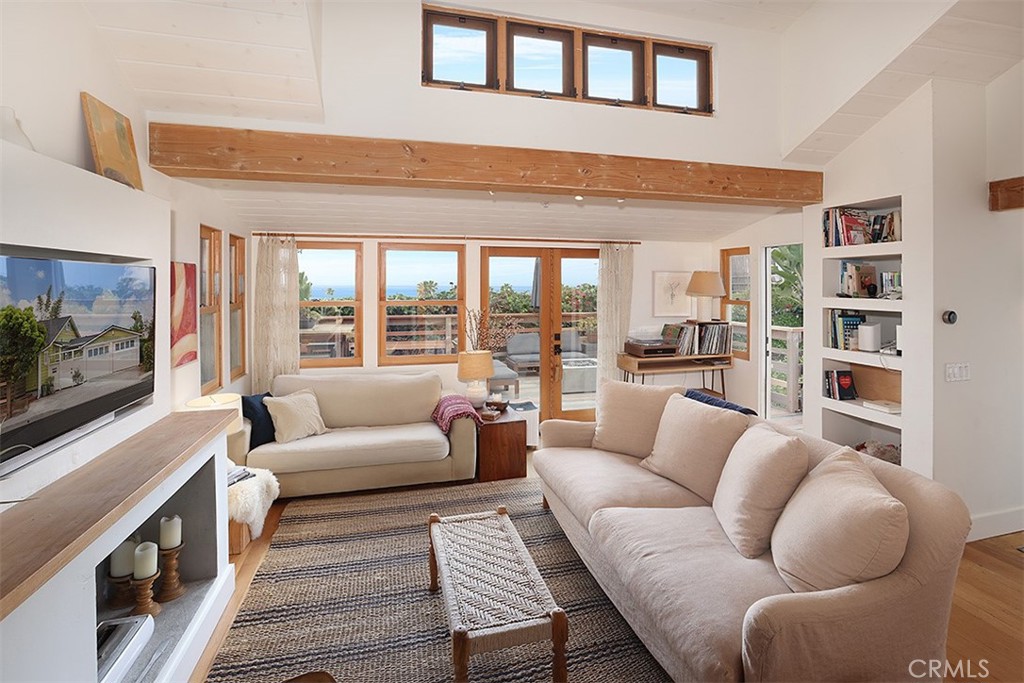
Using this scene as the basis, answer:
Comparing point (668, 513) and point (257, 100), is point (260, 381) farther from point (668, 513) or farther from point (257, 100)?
point (668, 513)

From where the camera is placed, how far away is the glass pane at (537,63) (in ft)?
10.8

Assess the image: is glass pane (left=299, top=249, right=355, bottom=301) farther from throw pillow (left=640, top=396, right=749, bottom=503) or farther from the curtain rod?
throw pillow (left=640, top=396, right=749, bottom=503)

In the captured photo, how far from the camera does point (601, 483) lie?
2.69 m

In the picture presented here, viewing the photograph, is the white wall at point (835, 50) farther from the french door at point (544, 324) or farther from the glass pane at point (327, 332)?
the glass pane at point (327, 332)

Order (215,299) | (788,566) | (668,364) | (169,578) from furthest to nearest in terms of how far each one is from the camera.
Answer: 1. (668,364)
2. (215,299)
3. (169,578)
4. (788,566)

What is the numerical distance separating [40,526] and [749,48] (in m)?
Result: 4.37

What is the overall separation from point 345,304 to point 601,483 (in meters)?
3.08

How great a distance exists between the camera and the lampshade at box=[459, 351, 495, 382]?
14.1 feet

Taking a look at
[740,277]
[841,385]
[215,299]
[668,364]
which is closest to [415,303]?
[215,299]

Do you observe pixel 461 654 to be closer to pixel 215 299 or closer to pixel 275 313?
pixel 215 299

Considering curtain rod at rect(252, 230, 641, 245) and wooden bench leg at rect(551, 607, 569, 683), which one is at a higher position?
curtain rod at rect(252, 230, 641, 245)

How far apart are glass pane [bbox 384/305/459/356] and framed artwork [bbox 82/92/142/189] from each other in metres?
2.56

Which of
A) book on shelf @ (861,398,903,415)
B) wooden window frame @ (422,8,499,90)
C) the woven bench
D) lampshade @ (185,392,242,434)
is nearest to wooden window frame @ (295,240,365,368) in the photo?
lampshade @ (185,392,242,434)

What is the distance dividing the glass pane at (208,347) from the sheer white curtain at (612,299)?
3438mm
